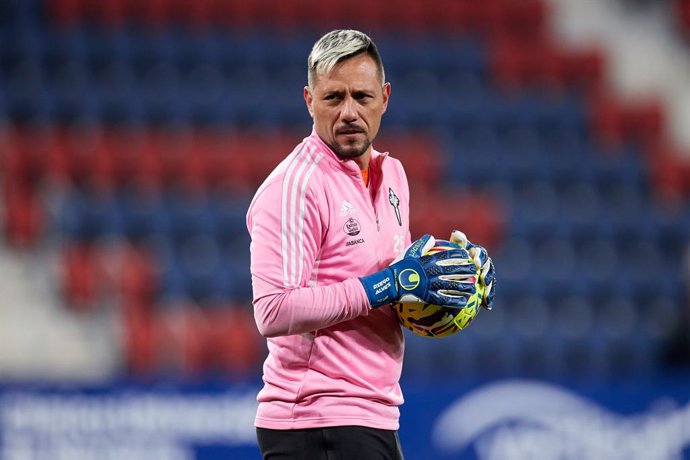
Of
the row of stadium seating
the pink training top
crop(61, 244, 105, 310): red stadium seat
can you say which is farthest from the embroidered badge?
the row of stadium seating

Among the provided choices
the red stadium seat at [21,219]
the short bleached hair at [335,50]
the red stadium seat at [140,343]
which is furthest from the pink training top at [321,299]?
the red stadium seat at [21,219]

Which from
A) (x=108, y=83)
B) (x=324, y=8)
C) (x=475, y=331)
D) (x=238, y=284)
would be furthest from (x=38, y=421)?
(x=324, y=8)

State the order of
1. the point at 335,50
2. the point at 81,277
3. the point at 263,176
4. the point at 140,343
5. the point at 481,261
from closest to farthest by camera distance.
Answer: the point at 335,50
the point at 481,261
the point at 140,343
the point at 81,277
the point at 263,176

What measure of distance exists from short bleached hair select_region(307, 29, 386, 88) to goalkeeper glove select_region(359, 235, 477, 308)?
46 cm

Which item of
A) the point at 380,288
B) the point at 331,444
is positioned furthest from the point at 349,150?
the point at 331,444

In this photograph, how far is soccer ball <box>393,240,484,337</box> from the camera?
240cm

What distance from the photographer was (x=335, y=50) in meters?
2.36

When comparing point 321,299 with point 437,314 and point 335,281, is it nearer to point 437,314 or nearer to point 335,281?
point 335,281

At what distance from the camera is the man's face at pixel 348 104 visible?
7.78 feet

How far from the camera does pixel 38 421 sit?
528 centimetres

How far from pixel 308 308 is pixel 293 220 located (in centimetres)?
20

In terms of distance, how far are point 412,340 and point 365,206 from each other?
178 inches

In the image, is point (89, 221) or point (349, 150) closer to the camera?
point (349, 150)

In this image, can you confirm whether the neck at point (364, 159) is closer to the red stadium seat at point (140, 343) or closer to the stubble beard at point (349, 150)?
the stubble beard at point (349, 150)
